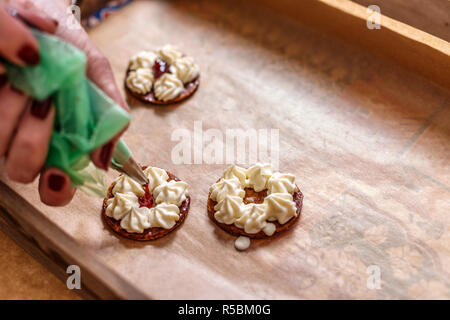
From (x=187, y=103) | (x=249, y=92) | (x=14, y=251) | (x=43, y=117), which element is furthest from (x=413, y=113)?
(x=14, y=251)

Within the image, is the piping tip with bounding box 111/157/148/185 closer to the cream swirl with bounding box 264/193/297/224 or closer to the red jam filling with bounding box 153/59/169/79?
the cream swirl with bounding box 264/193/297/224

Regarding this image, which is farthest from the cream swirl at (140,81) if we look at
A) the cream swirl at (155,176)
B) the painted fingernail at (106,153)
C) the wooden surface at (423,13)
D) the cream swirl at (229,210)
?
the wooden surface at (423,13)

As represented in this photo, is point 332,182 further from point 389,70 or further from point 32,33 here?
point 32,33

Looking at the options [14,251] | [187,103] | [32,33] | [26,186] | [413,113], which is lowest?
[14,251]

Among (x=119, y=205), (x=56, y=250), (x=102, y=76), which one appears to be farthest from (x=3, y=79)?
(x=119, y=205)

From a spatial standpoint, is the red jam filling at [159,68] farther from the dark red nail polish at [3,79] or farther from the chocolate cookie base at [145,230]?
the dark red nail polish at [3,79]

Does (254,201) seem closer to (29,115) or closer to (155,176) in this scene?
(155,176)
